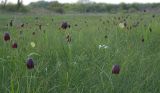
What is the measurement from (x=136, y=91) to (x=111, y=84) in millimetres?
174

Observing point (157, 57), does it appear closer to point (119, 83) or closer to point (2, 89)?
point (119, 83)

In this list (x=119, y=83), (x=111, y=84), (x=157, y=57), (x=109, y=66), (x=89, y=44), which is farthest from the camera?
(x=89, y=44)

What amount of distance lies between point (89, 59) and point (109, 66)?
47 centimetres

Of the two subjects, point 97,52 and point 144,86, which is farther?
point 97,52

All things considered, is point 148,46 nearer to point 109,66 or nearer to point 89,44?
point 89,44

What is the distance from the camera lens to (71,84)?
2316 mm

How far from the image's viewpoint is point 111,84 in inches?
86.5

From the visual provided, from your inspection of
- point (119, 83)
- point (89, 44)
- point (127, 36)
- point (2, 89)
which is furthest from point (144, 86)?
point (127, 36)

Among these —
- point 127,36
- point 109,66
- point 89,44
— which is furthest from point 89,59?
point 127,36

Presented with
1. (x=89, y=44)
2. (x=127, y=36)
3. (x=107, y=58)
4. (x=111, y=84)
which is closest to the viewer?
(x=111, y=84)

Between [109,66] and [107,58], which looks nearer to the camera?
[109,66]

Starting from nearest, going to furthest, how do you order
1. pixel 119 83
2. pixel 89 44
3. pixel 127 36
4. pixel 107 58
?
pixel 119 83 < pixel 107 58 < pixel 89 44 < pixel 127 36

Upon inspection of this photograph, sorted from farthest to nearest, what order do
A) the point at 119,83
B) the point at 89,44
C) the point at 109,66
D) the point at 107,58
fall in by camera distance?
the point at 89,44
the point at 107,58
the point at 109,66
the point at 119,83

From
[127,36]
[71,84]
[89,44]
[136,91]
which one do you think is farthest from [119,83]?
[127,36]
